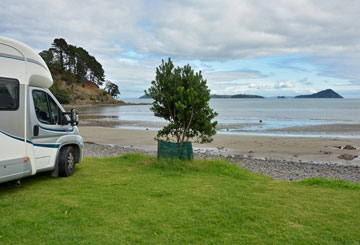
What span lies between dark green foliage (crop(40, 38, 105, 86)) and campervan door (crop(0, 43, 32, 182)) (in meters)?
97.0

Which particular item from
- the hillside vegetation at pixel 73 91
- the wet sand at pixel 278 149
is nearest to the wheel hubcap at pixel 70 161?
the wet sand at pixel 278 149

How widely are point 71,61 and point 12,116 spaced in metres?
106

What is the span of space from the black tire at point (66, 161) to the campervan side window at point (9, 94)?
2.22 meters

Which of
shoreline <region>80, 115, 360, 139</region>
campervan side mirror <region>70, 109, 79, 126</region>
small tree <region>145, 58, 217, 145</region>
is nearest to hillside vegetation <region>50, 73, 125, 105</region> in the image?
shoreline <region>80, 115, 360, 139</region>

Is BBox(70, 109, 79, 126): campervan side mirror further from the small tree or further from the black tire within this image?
the small tree

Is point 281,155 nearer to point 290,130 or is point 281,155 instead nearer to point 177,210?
point 177,210

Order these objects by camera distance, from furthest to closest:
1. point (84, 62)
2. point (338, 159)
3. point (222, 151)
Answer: point (84, 62) → point (222, 151) → point (338, 159)

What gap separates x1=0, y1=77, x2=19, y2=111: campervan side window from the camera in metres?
6.49

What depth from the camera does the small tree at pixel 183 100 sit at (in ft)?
33.6

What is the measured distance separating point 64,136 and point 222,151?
11898 mm

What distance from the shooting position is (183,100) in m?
10.2

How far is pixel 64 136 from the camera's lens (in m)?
8.50

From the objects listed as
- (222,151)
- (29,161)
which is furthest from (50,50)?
(29,161)

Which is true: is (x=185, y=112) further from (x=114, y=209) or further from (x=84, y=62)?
(x=84, y=62)
